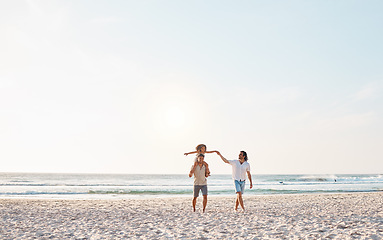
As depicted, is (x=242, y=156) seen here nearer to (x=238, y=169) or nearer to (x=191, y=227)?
(x=238, y=169)

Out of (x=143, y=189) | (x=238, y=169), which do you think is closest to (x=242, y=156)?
(x=238, y=169)

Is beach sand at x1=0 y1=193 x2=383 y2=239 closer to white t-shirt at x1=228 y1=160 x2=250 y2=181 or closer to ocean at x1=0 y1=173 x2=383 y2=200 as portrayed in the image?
white t-shirt at x1=228 y1=160 x2=250 y2=181

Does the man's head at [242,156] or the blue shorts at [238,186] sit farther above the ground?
the man's head at [242,156]

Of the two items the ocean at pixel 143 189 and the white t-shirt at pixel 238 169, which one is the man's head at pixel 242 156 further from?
the ocean at pixel 143 189

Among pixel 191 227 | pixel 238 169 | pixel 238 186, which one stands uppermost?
pixel 238 169

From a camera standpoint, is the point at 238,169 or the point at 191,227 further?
the point at 238,169

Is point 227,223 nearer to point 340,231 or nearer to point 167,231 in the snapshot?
point 167,231

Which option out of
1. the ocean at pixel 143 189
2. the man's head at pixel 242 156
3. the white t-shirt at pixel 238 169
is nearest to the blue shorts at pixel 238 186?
the white t-shirt at pixel 238 169

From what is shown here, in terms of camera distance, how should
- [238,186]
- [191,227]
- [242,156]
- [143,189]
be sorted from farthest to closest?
[143,189] → [242,156] → [238,186] → [191,227]

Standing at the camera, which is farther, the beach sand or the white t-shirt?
the white t-shirt

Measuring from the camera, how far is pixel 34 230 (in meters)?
8.16

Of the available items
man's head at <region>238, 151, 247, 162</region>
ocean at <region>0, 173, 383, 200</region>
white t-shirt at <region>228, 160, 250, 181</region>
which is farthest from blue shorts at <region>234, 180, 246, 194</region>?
ocean at <region>0, 173, 383, 200</region>

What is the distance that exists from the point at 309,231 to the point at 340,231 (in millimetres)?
690

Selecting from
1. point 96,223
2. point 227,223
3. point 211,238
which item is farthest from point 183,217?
point 211,238
